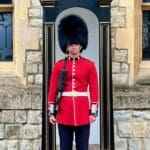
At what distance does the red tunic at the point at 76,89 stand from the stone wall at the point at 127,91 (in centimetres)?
156

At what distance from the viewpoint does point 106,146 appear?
5035 millimetres

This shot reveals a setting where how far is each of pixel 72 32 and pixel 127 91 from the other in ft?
5.43

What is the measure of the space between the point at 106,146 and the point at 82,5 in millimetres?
1213

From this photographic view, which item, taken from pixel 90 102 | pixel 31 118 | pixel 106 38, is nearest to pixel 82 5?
pixel 106 38

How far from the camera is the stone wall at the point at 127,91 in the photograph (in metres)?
6.11

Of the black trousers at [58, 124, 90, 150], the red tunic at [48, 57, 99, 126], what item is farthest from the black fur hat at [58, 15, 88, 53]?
the black trousers at [58, 124, 90, 150]

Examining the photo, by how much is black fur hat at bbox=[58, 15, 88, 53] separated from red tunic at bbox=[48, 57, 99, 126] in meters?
0.15

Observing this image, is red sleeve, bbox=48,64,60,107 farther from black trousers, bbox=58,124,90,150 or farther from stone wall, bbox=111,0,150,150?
stone wall, bbox=111,0,150,150

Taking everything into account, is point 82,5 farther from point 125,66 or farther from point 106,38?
point 125,66

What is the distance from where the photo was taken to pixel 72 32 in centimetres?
465

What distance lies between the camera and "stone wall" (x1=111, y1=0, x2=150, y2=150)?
20.0 feet

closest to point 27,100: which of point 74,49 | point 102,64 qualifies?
point 102,64

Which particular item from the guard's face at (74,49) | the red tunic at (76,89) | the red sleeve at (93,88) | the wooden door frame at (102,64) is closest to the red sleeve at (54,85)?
the red tunic at (76,89)

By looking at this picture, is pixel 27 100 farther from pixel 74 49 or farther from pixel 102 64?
pixel 74 49
